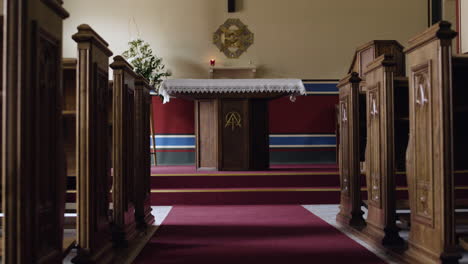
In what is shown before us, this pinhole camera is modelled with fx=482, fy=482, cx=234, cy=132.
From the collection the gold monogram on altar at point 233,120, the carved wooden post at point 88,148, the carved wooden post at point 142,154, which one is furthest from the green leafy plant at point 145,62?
the carved wooden post at point 88,148

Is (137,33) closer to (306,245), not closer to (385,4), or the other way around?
(385,4)

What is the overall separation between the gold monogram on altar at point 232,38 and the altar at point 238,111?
264 cm

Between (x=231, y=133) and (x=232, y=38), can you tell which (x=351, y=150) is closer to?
(x=231, y=133)

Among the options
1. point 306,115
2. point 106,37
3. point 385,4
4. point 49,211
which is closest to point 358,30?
point 385,4

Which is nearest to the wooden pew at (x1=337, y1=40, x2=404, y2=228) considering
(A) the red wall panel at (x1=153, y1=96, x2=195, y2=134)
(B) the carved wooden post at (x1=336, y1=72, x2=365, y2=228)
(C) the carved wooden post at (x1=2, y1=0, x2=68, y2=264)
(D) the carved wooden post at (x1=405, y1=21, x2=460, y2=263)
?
(B) the carved wooden post at (x1=336, y1=72, x2=365, y2=228)

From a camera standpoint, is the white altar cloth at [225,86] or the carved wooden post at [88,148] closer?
the carved wooden post at [88,148]

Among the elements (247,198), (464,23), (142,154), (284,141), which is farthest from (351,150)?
(284,141)

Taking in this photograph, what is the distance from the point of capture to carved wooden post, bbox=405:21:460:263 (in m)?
2.17

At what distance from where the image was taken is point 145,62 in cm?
753

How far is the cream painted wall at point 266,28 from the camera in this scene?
26.9 ft

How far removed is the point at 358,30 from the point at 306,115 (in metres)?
1.72

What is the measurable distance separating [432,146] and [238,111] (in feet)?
11.7

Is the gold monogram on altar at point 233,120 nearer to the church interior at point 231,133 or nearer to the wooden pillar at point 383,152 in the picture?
the church interior at point 231,133

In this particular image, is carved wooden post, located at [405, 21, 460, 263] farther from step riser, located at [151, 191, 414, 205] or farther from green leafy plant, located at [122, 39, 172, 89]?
green leafy plant, located at [122, 39, 172, 89]
